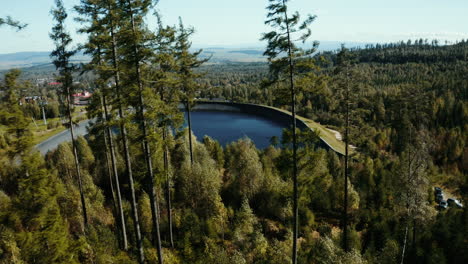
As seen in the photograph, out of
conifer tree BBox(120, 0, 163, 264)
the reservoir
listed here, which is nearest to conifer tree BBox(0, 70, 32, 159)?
conifer tree BBox(120, 0, 163, 264)

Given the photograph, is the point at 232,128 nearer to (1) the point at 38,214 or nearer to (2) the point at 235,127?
(2) the point at 235,127

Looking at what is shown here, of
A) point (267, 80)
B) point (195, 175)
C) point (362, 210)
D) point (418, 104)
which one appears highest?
point (267, 80)

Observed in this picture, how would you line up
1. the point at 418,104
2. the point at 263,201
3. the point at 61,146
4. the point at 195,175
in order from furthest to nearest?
1. the point at 418,104
2. the point at 61,146
3. the point at 263,201
4. the point at 195,175

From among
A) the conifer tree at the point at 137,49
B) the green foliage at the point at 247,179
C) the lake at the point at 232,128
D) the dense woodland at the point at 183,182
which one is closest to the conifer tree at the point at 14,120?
the dense woodland at the point at 183,182

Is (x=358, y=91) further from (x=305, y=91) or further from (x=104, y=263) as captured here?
(x=104, y=263)

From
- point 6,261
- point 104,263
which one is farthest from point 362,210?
point 6,261

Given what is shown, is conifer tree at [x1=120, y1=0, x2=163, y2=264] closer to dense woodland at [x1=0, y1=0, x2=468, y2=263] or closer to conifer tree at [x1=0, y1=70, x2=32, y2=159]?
dense woodland at [x1=0, y1=0, x2=468, y2=263]

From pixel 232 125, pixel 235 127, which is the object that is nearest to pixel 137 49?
pixel 235 127
